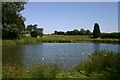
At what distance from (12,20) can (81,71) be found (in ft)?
124

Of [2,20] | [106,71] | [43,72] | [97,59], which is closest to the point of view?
[43,72]

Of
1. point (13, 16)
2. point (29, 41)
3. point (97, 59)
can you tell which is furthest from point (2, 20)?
point (97, 59)

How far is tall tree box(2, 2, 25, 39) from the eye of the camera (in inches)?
1822

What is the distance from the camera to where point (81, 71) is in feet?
42.1

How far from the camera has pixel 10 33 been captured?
49.2 metres

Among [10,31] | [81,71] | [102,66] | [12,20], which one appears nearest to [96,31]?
[12,20]

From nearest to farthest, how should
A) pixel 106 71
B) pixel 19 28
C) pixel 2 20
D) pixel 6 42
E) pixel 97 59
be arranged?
pixel 106 71 → pixel 97 59 → pixel 6 42 → pixel 2 20 → pixel 19 28

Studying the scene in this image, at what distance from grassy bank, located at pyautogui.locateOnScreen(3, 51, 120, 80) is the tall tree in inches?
1314

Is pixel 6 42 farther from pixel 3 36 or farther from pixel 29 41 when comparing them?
pixel 29 41

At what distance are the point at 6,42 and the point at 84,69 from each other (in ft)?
104

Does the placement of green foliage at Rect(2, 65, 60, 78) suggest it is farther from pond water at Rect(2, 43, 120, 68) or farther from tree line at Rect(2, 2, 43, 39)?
tree line at Rect(2, 2, 43, 39)

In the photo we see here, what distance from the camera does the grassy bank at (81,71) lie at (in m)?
10.9

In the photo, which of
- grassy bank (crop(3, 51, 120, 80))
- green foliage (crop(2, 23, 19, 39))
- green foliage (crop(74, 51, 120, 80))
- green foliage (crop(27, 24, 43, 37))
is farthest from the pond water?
green foliage (crop(27, 24, 43, 37))

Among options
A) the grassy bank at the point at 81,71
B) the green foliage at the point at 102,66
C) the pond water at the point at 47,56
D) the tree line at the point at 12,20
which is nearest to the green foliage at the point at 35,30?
the tree line at the point at 12,20
